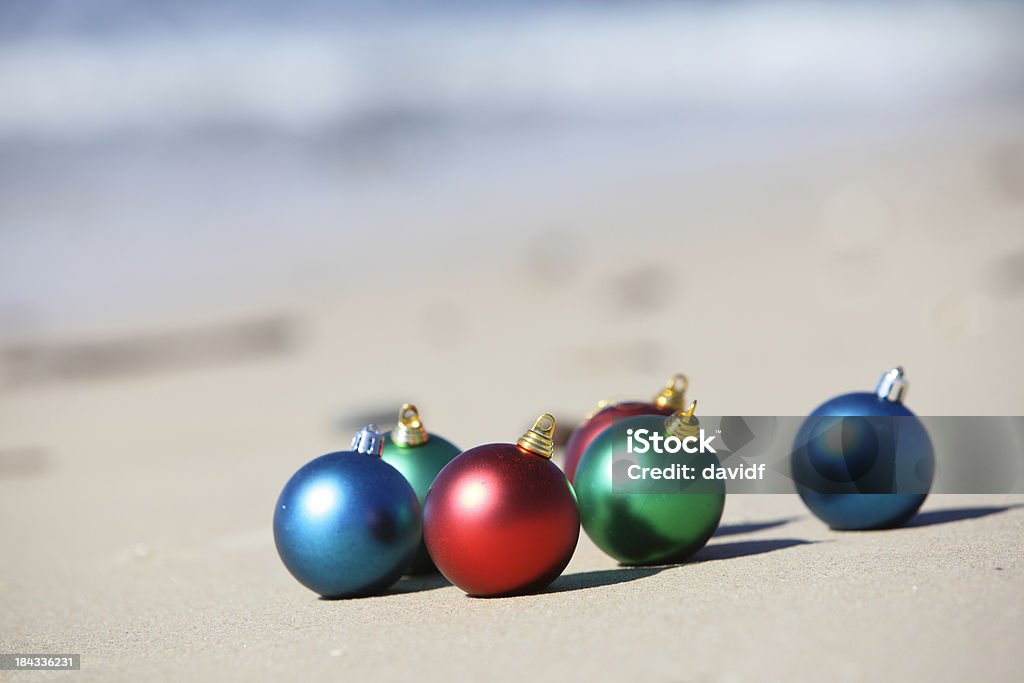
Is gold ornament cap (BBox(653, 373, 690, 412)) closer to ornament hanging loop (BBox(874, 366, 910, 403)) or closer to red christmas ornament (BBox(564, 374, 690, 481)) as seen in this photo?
red christmas ornament (BBox(564, 374, 690, 481))

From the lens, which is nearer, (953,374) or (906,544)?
(906,544)

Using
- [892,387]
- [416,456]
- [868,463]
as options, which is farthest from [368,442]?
[892,387]

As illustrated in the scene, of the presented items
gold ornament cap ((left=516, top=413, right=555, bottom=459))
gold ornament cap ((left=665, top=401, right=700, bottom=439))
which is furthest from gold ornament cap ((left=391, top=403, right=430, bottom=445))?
gold ornament cap ((left=665, top=401, right=700, bottom=439))

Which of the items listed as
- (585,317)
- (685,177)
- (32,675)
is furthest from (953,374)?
(685,177)

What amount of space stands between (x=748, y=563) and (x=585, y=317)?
43.2ft

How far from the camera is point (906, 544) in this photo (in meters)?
6.26

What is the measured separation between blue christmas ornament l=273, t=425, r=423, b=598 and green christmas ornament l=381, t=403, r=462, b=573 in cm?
48

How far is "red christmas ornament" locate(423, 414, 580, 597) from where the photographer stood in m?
5.53

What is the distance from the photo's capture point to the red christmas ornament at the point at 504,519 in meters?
5.53

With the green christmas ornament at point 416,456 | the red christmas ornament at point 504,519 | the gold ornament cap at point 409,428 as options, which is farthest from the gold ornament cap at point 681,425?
the gold ornament cap at point 409,428

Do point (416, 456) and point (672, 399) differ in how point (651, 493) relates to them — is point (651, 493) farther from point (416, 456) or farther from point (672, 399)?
point (672, 399)

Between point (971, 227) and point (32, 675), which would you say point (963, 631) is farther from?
point (971, 227)

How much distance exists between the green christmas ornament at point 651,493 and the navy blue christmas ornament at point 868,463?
0.88 metres

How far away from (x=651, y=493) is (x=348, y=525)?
1.45 meters
